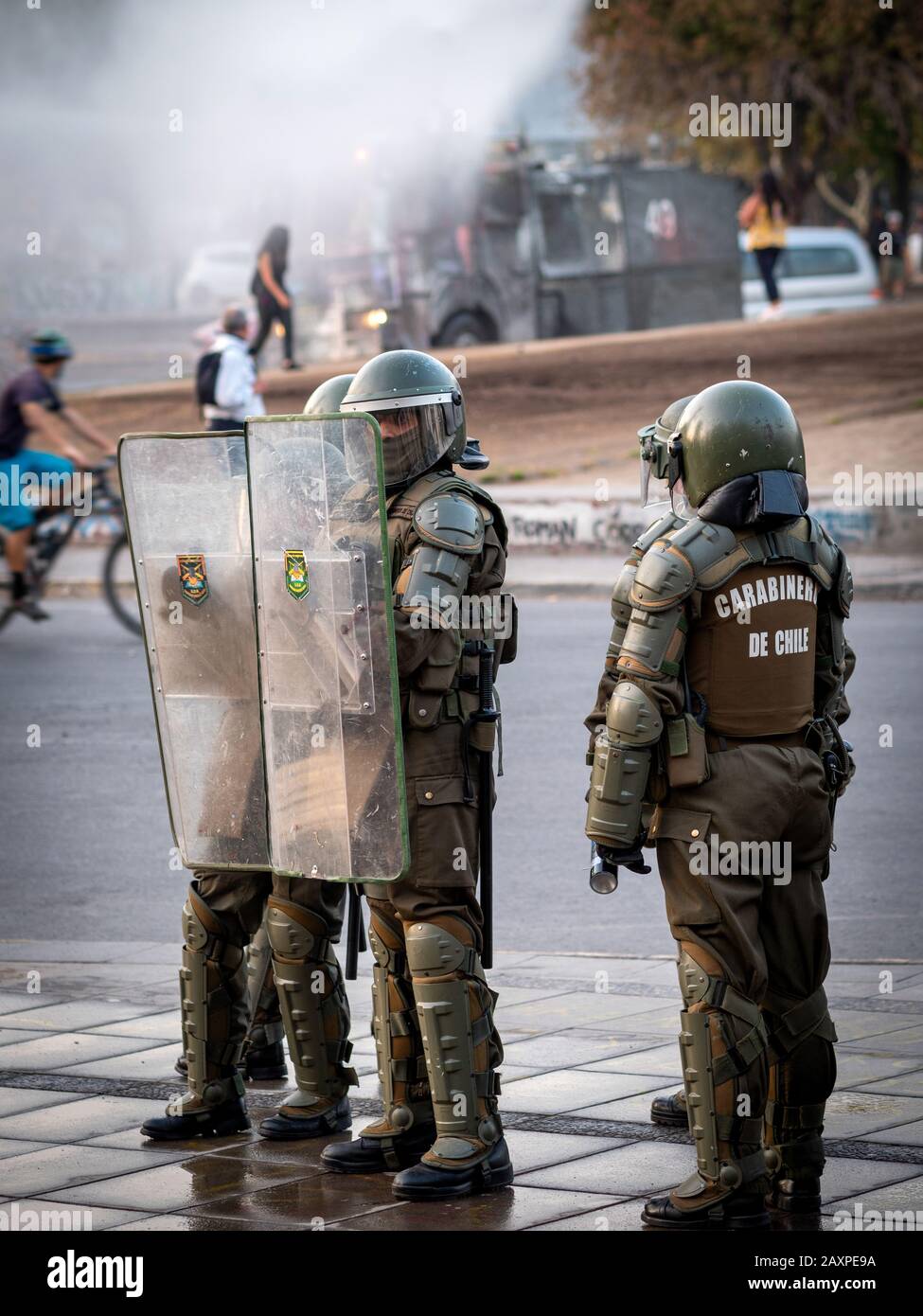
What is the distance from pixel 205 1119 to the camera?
5098 mm

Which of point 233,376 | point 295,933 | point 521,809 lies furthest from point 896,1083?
point 233,376

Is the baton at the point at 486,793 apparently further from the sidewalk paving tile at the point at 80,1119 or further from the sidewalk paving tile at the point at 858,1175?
the sidewalk paving tile at the point at 80,1119

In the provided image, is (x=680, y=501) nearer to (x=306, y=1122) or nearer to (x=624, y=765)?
(x=624, y=765)

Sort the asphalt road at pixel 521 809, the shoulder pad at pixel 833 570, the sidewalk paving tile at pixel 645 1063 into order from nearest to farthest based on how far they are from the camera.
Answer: the shoulder pad at pixel 833 570, the sidewalk paving tile at pixel 645 1063, the asphalt road at pixel 521 809

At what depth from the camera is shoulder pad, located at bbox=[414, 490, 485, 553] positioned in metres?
4.64

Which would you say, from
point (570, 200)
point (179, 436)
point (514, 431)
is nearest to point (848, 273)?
point (570, 200)

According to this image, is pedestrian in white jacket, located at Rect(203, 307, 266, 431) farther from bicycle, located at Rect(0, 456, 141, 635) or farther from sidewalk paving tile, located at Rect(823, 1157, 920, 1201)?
sidewalk paving tile, located at Rect(823, 1157, 920, 1201)

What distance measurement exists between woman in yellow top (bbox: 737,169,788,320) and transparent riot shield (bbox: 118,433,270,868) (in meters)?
19.5

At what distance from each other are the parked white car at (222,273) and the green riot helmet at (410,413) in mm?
27454

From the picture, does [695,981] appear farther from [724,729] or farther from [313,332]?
[313,332]

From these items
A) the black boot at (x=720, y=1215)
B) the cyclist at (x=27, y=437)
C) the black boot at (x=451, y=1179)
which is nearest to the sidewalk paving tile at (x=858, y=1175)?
the black boot at (x=720, y=1215)

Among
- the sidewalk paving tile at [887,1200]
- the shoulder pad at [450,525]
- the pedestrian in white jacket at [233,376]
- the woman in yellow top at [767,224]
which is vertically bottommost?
the sidewalk paving tile at [887,1200]

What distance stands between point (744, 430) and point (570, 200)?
22.0 meters

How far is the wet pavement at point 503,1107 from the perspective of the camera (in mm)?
4469
